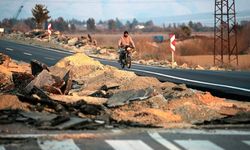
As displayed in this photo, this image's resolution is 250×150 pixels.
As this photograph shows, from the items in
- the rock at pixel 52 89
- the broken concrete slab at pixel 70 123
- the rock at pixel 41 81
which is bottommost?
the broken concrete slab at pixel 70 123

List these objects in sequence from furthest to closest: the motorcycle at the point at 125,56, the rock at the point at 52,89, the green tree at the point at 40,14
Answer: the green tree at the point at 40,14 → the motorcycle at the point at 125,56 → the rock at the point at 52,89

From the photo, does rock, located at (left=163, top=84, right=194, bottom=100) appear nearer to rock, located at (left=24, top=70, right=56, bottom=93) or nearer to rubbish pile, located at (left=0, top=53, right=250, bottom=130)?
rubbish pile, located at (left=0, top=53, right=250, bottom=130)

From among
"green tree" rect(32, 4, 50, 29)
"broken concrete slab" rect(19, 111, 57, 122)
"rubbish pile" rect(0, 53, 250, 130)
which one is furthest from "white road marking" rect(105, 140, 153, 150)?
"green tree" rect(32, 4, 50, 29)

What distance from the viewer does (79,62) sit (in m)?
21.0

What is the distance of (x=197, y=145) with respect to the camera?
6.74 metres

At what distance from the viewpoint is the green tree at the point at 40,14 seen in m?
68.7

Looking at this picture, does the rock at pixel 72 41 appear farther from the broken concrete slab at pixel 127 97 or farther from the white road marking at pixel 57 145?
the white road marking at pixel 57 145

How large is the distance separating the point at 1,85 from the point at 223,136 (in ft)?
31.2

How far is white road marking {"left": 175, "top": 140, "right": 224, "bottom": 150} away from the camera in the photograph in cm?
660

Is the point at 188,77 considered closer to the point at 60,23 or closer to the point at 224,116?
the point at 224,116

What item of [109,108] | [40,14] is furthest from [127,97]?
[40,14]

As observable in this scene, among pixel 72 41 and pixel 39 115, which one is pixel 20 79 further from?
pixel 72 41

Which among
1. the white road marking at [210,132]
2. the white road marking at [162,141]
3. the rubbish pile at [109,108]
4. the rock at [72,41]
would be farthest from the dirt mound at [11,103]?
the rock at [72,41]

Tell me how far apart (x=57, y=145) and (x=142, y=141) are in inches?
52.1
